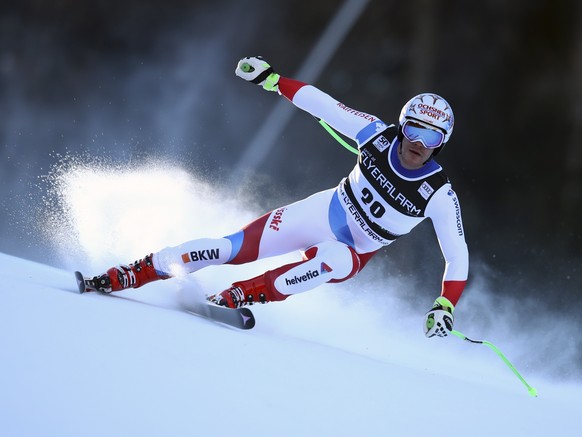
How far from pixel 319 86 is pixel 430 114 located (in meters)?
Result: 3.51

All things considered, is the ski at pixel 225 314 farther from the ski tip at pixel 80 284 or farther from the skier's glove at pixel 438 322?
the skier's glove at pixel 438 322

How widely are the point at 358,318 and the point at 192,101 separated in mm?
2901

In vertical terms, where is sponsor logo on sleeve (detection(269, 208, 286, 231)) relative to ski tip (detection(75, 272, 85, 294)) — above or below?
above

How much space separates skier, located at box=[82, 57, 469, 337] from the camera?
134 inches

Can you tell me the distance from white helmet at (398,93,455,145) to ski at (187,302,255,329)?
1.15 meters

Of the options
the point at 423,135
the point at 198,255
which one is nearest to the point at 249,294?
the point at 198,255

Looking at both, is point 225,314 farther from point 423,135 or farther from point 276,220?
point 423,135

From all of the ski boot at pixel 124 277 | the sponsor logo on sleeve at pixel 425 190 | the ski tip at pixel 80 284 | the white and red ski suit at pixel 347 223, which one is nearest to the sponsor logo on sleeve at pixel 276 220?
the white and red ski suit at pixel 347 223

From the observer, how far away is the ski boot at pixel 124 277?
10.5 ft

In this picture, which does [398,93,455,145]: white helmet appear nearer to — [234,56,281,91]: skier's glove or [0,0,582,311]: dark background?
[234,56,281,91]: skier's glove

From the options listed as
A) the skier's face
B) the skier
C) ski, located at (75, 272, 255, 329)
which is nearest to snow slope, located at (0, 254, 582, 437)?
ski, located at (75, 272, 255, 329)

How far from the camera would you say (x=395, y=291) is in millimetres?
6262

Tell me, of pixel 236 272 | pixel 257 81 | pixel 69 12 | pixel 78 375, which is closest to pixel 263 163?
pixel 236 272

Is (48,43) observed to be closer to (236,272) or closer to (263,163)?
(263,163)
